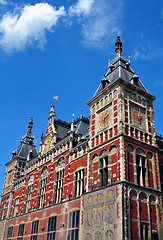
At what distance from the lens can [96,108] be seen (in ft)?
99.8

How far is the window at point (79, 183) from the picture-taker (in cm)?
2839

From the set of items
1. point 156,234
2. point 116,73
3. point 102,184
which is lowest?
point 156,234

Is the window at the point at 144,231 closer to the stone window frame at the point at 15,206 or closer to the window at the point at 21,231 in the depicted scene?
the window at the point at 21,231

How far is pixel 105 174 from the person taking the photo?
25.0 metres

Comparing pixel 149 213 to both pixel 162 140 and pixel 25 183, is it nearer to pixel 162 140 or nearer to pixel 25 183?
pixel 162 140

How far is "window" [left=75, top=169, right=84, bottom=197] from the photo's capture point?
1118 inches

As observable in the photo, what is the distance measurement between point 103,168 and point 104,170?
0.72 feet

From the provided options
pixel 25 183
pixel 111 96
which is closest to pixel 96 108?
pixel 111 96

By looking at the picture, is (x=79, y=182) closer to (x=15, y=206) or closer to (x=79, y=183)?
(x=79, y=183)

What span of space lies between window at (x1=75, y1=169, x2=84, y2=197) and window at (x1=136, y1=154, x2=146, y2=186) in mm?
6917

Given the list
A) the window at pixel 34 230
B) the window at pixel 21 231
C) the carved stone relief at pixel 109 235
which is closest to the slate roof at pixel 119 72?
the carved stone relief at pixel 109 235

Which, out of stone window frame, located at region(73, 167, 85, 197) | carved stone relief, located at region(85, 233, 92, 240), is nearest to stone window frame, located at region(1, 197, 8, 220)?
stone window frame, located at region(73, 167, 85, 197)

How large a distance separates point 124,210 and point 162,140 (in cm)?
1222

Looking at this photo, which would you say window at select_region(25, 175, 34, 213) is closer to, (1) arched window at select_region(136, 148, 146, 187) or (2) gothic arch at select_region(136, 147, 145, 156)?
(1) arched window at select_region(136, 148, 146, 187)
